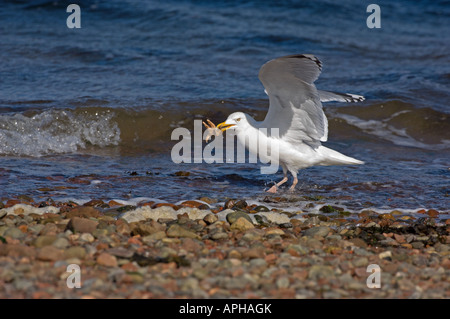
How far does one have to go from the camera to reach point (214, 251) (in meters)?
4.54

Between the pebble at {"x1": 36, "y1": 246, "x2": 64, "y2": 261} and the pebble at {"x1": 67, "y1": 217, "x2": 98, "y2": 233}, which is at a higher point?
the pebble at {"x1": 67, "y1": 217, "x2": 98, "y2": 233}

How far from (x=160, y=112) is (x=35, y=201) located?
180 inches

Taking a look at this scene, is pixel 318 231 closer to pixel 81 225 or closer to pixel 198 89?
pixel 81 225

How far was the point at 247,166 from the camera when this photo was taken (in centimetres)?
840

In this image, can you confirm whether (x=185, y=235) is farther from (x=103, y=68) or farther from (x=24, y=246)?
(x=103, y=68)

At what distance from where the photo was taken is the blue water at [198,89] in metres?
7.48

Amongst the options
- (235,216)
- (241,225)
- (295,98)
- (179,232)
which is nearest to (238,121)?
(295,98)

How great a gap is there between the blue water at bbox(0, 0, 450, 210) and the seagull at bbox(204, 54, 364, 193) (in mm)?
411

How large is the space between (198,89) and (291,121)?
4.84 meters

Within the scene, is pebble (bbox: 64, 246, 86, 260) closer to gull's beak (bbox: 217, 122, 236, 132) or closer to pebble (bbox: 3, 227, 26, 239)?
pebble (bbox: 3, 227, 26, 239)

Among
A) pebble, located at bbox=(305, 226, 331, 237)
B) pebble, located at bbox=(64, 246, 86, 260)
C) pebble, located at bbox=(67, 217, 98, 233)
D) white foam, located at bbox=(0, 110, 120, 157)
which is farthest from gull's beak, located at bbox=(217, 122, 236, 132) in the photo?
pebble, located at bbox=(64, 246, 86, 260)

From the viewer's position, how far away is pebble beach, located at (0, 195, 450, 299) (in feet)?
12.5

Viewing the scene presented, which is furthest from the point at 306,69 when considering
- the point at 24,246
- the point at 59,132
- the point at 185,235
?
the point at 59,132

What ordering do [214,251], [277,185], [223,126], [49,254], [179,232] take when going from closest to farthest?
[49,254]
[214,251]
[179,232]
[223,126]
[277,185]
